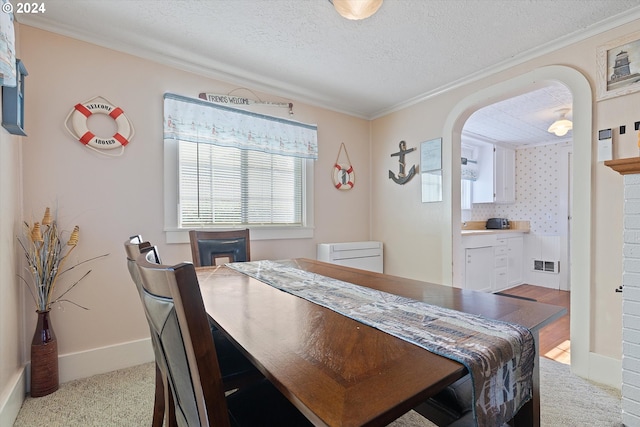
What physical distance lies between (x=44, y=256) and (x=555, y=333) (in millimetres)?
4068

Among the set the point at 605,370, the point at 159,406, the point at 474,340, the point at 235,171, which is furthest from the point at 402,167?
the point at 159,406

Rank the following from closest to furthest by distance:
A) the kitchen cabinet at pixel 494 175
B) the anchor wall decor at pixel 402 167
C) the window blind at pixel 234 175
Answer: the window blind at pixel 234 175
the anchor wall decor at pixel 402 167
the kitchen cabinet at pixel 494 175

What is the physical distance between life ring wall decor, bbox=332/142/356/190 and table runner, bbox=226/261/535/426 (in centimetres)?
234

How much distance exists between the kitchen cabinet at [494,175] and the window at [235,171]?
10.5 ft

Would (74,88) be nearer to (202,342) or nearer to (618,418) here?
(202,342)

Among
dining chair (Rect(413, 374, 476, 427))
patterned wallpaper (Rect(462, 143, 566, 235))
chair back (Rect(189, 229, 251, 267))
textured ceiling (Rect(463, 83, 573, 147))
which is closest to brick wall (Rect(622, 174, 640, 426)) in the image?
dining chair (Rect(413, 374, 476, 427))

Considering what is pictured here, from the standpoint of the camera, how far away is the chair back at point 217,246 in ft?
7.06

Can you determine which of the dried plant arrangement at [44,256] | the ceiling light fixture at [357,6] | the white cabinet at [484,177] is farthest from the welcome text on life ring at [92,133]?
the white cabinet at [484,177]

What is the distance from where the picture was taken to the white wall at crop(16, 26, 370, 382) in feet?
6.45

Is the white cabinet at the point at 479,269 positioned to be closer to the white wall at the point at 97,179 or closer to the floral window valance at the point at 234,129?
the floral window valance at the point at 234,129

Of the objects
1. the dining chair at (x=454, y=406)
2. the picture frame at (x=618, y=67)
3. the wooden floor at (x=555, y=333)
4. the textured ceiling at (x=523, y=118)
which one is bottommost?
the wooden floor at (x=555, y=333)

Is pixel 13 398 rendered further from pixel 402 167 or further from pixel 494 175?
pixel 494 175
